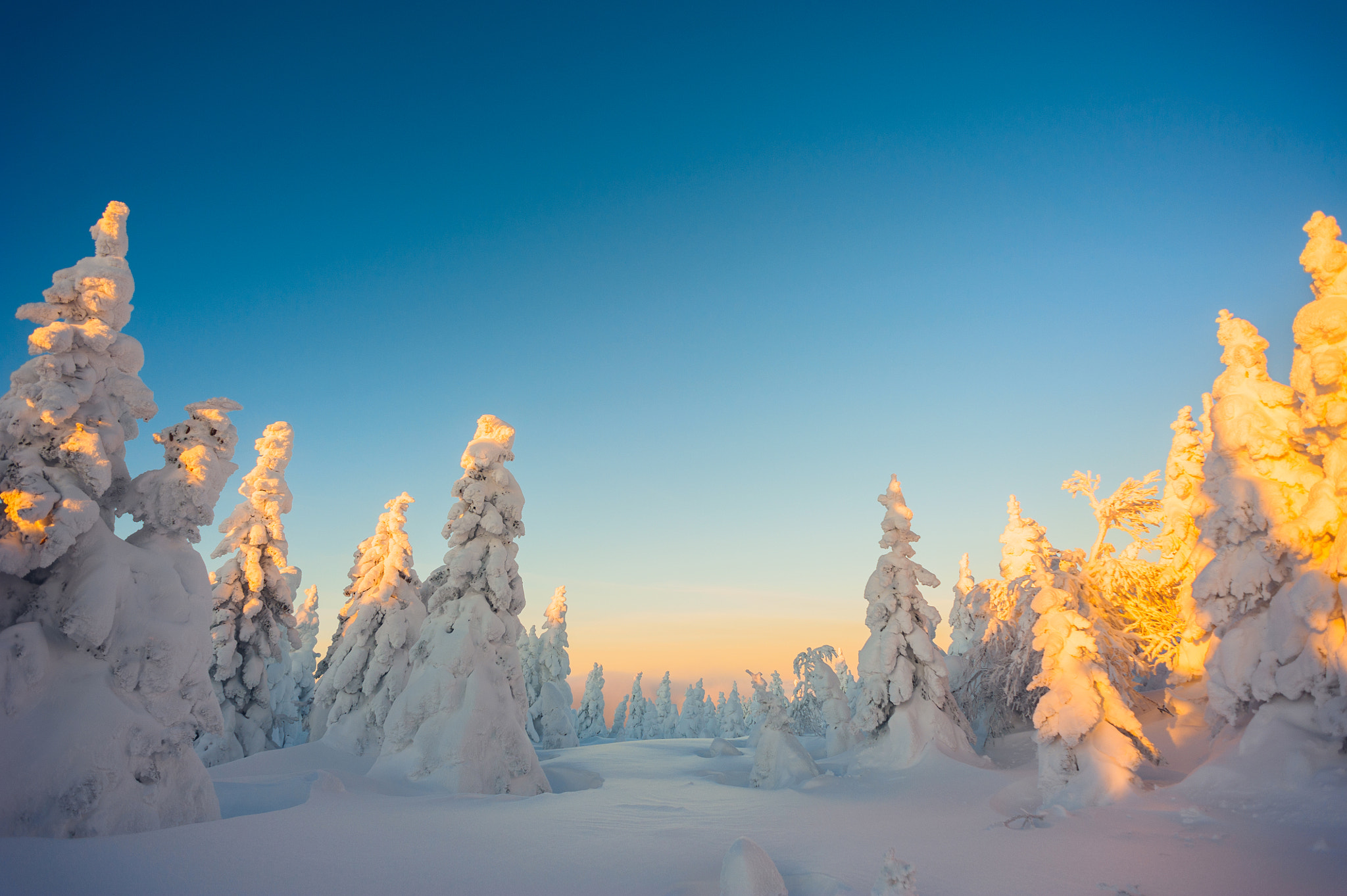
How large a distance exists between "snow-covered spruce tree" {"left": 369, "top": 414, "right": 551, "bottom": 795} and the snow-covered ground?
3.95ft

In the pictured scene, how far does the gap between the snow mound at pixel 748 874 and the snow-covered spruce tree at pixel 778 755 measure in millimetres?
11197

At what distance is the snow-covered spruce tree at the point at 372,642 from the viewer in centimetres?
2066

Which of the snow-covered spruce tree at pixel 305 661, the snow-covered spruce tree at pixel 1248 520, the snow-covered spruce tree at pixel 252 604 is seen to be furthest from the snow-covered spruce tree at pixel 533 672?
the snow-covered spruce tree at pixel 1248 520

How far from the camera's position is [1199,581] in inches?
512

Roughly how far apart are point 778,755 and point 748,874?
12217mm

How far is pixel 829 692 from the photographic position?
963 inches

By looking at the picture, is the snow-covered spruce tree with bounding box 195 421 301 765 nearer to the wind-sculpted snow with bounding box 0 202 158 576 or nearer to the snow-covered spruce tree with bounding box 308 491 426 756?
the snow-covered spruce tree with bounding box 308 491 426 756

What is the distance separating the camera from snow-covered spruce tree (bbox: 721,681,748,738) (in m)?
66.0

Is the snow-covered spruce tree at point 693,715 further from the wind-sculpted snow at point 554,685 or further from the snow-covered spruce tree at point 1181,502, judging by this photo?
the snow-covered spruce tree at point 1181,502

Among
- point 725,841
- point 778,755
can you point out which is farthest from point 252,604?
point 725,841

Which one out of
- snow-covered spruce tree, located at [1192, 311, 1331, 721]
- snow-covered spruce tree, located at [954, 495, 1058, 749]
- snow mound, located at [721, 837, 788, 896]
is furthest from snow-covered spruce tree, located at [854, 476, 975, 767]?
snow mound, located at [721, 837, 788, 896]

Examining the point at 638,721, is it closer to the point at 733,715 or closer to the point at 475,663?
the point at 733,715

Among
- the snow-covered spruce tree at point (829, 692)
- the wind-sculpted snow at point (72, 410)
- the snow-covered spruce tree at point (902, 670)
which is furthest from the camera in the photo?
the snow-covered spruce tree at point (829, 692)

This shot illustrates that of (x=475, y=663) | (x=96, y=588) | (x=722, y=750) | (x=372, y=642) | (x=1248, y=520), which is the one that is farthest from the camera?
(x=722, y=750)
